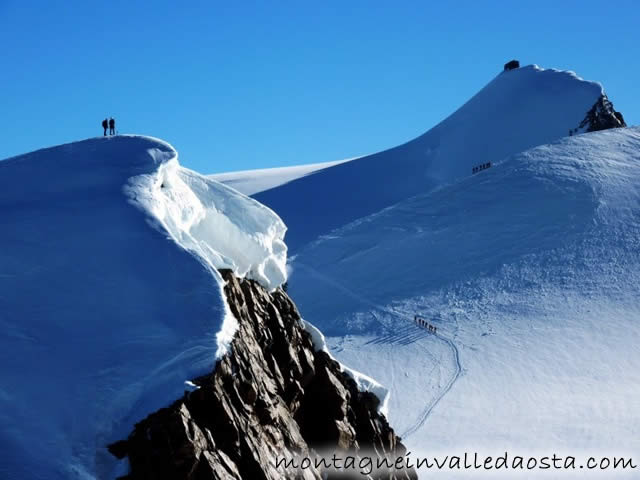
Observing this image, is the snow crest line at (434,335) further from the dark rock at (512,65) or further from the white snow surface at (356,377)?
the dark rock at (512,65)

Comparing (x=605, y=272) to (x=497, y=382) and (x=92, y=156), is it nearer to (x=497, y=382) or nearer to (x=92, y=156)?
(x=497, y=382)

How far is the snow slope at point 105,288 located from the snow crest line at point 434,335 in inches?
609

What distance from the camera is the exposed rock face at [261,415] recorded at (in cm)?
1415

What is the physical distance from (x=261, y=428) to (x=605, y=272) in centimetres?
3884

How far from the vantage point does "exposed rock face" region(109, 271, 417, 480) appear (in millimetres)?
14148

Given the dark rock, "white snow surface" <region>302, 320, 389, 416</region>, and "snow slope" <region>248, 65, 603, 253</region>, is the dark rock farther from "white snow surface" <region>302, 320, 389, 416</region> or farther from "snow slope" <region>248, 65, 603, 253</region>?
"white snow surface" <region>302, 320, 389, 416</region>

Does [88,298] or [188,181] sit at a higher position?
[188,181]

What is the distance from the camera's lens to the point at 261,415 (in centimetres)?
1591

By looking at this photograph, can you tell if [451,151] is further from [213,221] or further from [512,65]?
[213,221]

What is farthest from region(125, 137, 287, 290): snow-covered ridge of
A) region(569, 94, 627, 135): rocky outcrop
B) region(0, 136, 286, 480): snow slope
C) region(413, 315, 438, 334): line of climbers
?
region(569, 94, 627, 135): rocky outcrop

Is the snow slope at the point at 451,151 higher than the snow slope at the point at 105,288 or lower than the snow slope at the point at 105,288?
higher

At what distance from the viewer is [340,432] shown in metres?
18.1

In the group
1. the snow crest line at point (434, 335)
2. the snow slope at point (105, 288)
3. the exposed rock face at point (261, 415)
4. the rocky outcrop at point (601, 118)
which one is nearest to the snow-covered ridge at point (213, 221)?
the snow slope at point (105, 288)

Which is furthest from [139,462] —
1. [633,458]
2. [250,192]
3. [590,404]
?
[250,192]
